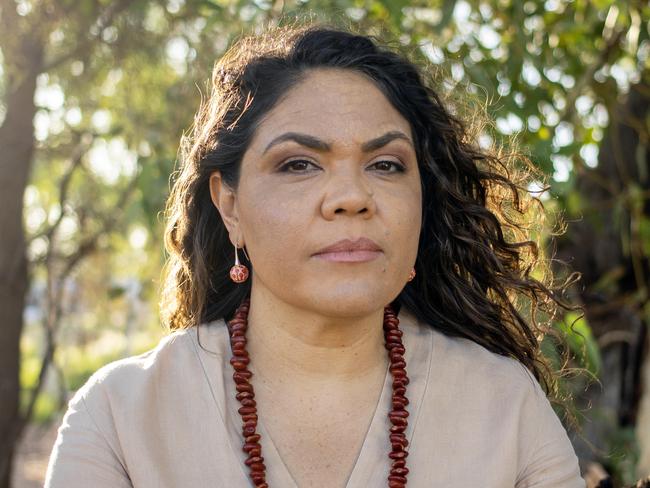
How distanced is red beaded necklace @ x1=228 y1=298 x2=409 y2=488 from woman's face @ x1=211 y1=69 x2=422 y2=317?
156 millimetres

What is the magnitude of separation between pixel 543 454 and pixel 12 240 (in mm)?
2994

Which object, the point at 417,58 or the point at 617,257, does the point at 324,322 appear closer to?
the point at 417,58

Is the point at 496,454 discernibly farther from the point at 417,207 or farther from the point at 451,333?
the point at 417,207

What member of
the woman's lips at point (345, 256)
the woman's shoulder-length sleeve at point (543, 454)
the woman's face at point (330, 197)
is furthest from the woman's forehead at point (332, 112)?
the woman's shoulder-length sleeve at point (543, 454)

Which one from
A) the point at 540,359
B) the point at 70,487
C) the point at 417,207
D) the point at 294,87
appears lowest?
the point at 70,487

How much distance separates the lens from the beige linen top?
2258mm

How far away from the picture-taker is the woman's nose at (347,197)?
220 cm

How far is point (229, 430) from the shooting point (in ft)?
7.67

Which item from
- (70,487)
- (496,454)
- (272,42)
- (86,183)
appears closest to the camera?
(70,487)

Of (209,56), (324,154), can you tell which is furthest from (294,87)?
(209,56)

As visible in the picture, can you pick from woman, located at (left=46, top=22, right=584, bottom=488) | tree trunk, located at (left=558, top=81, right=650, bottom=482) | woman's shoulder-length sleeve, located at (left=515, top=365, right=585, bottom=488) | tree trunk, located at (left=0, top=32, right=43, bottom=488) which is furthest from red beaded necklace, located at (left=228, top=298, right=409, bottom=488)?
tree trunk, located at (left=0, top=32, right=43, bottom=488)

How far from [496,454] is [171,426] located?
74 centimetres

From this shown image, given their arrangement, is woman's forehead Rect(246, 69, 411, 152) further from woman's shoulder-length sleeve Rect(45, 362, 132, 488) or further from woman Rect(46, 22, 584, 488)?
woman's shoulder-length sleeve Rect(45, 362, 132, 488)

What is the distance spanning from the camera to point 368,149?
2.32 m
